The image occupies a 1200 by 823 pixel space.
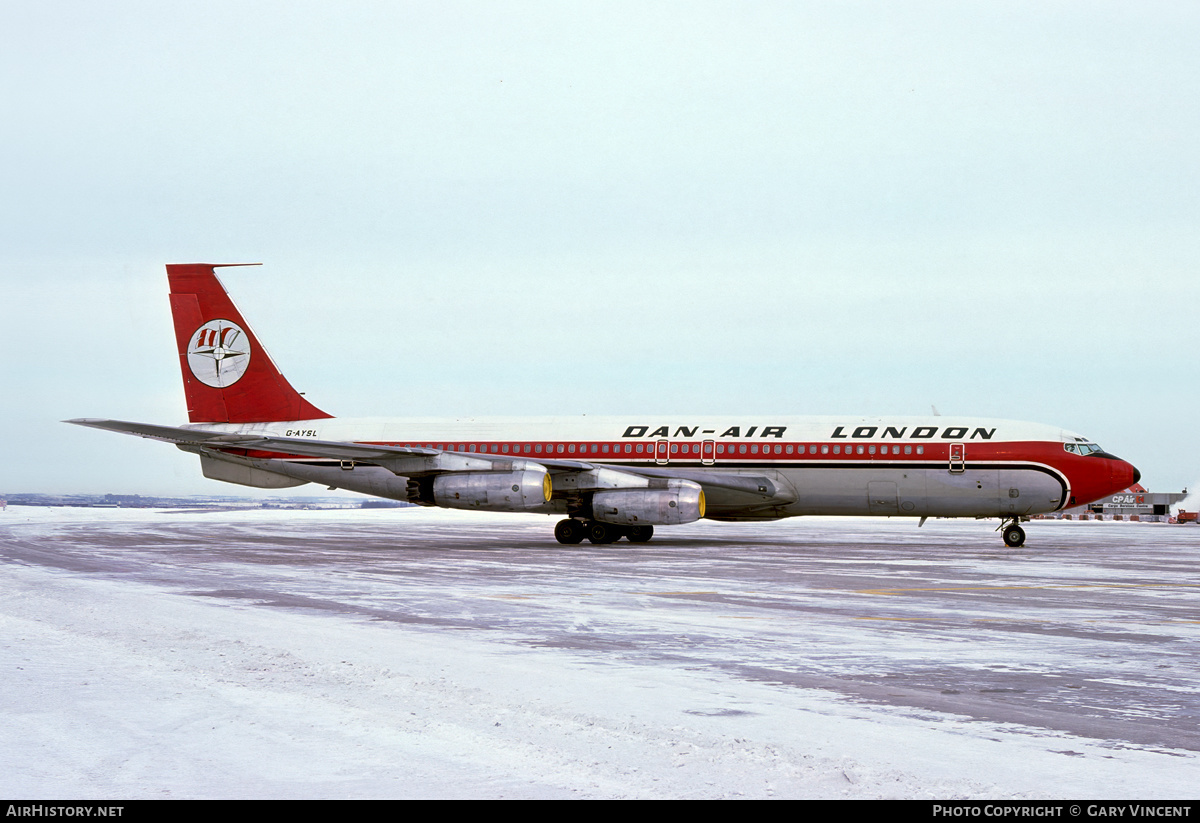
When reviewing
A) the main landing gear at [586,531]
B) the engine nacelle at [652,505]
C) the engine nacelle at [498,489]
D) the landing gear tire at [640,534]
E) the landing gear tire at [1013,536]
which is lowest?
the landing gear tire at [1013,536]

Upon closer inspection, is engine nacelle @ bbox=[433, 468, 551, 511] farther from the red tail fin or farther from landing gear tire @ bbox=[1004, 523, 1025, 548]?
landing gear tire @ bbox=[1004, 523, 1025, 548]

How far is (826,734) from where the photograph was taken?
7.42 m

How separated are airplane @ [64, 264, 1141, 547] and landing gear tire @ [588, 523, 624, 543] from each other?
0.04m

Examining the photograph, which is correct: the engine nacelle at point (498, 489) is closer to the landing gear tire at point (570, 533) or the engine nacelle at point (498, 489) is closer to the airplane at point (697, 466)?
the airplane at point (697, 466)

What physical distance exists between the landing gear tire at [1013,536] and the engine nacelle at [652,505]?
8.65 meters

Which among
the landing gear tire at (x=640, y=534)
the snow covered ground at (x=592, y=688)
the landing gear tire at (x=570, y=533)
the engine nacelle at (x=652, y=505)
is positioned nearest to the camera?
the snow covered ground at (x=592, y=688)

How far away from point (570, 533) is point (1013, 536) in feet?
→ 40.9

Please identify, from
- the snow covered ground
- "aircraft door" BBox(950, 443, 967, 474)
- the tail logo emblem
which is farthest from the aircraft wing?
the snow covered ground

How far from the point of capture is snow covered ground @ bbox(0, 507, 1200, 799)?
20.9 feet

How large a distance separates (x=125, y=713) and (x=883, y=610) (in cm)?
1002

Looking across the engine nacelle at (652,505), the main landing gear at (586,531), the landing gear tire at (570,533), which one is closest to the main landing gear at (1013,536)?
the engine nacelle at (652,505)

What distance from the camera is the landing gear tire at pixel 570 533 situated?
3362cm

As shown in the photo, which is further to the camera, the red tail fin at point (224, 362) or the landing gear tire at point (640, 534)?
the red tail fin at point (224, 362)
